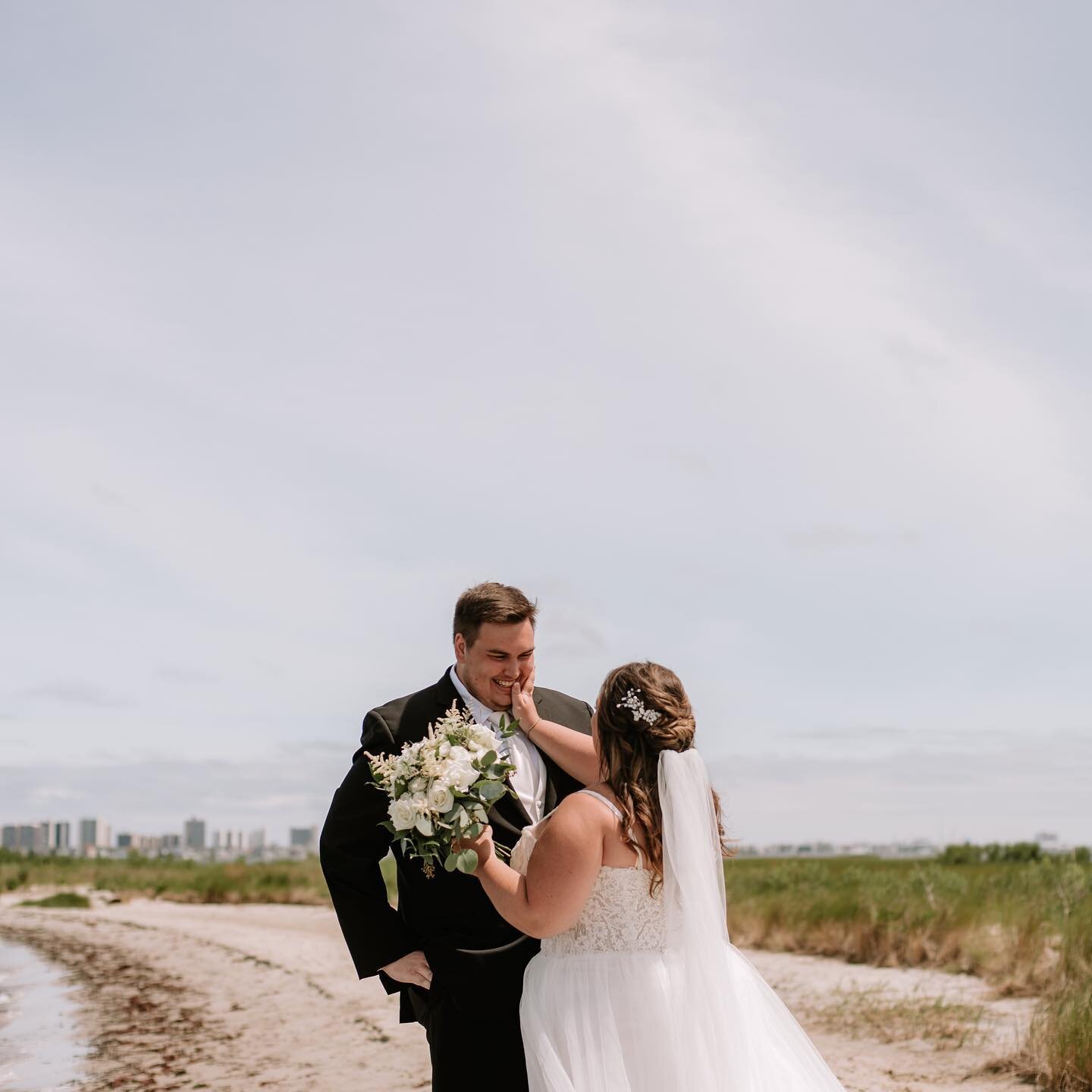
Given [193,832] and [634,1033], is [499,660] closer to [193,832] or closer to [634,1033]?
[634,1033]

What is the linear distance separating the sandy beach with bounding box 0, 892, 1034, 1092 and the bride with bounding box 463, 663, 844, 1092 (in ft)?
17.5

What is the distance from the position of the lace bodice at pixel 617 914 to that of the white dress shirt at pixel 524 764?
0.41 meters

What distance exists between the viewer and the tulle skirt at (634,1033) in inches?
167

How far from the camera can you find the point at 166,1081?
10758 mm

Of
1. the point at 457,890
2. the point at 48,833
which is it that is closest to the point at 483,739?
the point at 457,890

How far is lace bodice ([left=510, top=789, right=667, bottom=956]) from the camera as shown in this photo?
14.2 ft

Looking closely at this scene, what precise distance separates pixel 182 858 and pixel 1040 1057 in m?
51.4

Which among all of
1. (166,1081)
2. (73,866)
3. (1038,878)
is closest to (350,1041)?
(166,1081)

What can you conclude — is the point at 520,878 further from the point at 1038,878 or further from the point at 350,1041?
the point at 1038,878

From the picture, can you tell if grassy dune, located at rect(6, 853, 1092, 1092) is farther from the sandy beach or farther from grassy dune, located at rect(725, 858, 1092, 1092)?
the sandy beach

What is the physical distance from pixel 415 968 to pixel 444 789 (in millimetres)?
1045

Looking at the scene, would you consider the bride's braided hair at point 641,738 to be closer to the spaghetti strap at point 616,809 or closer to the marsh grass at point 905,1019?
the spaghetti strap at point 616,809

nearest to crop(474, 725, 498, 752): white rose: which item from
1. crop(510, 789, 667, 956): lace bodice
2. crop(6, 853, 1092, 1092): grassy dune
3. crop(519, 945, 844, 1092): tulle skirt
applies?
crop(510, 789, 667, 956): lace bodice

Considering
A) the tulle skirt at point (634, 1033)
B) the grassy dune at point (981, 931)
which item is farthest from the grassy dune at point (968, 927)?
the tulle skirt at point (634, 1033)
